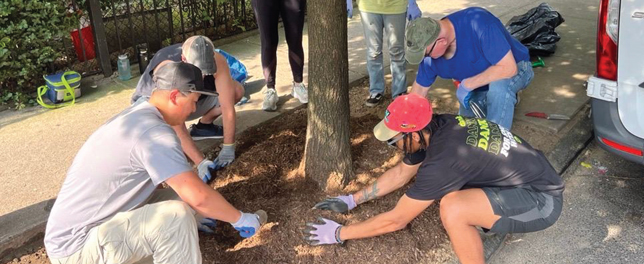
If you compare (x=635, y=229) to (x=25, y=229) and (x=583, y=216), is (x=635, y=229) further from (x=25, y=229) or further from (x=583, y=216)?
(x=25, y=229)

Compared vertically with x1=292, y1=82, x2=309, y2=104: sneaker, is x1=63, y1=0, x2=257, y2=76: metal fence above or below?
above

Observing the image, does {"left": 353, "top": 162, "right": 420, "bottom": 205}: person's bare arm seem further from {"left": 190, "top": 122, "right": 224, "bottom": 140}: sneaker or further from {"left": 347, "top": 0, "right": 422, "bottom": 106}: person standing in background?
{"left": 347, "top": 0, "right": 422, "bottom": 106}: person standing in background

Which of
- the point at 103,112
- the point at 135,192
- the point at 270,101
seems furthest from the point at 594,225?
the point at 103,112

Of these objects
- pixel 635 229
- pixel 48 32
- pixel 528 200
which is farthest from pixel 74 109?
pixel 635 229

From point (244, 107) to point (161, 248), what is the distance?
2203mm

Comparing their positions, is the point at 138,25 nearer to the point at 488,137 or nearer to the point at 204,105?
the point at 204,105

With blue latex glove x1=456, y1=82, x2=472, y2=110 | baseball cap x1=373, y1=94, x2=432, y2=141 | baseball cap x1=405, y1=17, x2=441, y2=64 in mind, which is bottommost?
blue latex glove x1=456, y1=82, x2=472, y2=110

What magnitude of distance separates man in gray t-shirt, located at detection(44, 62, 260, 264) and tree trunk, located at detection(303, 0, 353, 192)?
83 centimetres

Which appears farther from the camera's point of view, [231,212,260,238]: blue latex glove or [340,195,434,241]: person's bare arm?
[231,212,260,238]: blue latex glove

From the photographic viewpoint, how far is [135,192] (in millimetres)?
2426

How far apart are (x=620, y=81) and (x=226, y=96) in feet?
7.78

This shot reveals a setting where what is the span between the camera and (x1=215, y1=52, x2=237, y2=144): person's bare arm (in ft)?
11.4

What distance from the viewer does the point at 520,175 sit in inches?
102

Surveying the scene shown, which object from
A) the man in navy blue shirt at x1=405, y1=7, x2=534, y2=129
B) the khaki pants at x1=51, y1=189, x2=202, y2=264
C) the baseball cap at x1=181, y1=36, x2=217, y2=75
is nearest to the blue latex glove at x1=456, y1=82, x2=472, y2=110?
the man in navy blue shirt at x1=405, y1=7, x2=534, y2=129
